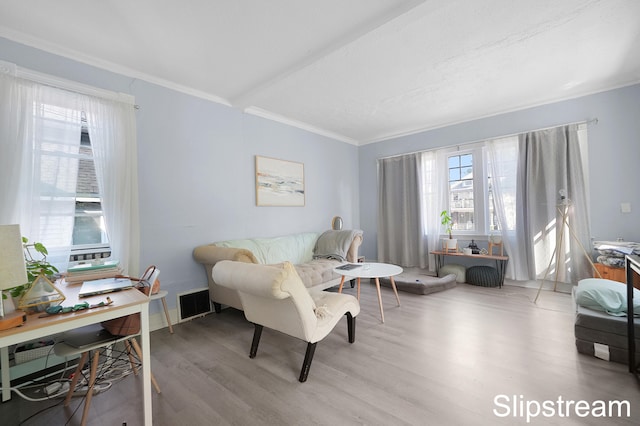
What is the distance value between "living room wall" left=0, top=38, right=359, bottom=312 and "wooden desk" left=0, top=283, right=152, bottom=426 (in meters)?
1.31

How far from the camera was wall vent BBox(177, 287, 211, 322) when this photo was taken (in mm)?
2930

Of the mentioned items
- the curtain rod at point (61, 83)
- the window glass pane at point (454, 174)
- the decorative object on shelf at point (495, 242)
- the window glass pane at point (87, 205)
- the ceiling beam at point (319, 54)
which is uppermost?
the ceiling beam at point (319, 54)

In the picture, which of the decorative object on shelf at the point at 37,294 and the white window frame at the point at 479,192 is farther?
the white window frame at the point at 479,192

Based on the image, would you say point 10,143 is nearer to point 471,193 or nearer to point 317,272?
point 317,272

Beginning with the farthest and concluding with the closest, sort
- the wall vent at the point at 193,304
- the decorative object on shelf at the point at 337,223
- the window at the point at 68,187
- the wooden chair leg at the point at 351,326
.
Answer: the decorative object on shelf at the point at 337,223 → the wall vent at the point at 193,304 → the wooden chair leg at the point at 351,326 → the window at the point at 68,187

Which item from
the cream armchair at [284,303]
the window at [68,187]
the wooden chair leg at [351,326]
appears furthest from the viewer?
the wooden chair leg at [351,326]

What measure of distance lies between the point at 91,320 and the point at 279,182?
309cm

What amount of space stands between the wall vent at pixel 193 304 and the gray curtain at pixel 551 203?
4339 millimetres

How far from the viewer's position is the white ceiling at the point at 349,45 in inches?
77.4

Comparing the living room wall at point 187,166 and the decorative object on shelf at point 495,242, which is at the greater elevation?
the living room wall at point 187,166

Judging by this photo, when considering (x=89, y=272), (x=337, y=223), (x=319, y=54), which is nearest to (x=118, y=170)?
(x=89, y=272)

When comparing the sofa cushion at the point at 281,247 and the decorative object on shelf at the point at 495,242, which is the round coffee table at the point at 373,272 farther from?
the decorative object on shelf at the point at 495,242

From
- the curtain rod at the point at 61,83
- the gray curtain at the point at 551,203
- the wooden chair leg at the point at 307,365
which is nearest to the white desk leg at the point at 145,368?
the wooden chair leg at the point at 307,365

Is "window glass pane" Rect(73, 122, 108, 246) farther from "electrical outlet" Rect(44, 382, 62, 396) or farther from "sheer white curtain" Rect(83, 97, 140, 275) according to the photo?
"electrical outlet" Rect(44, 382, 62, 396)
